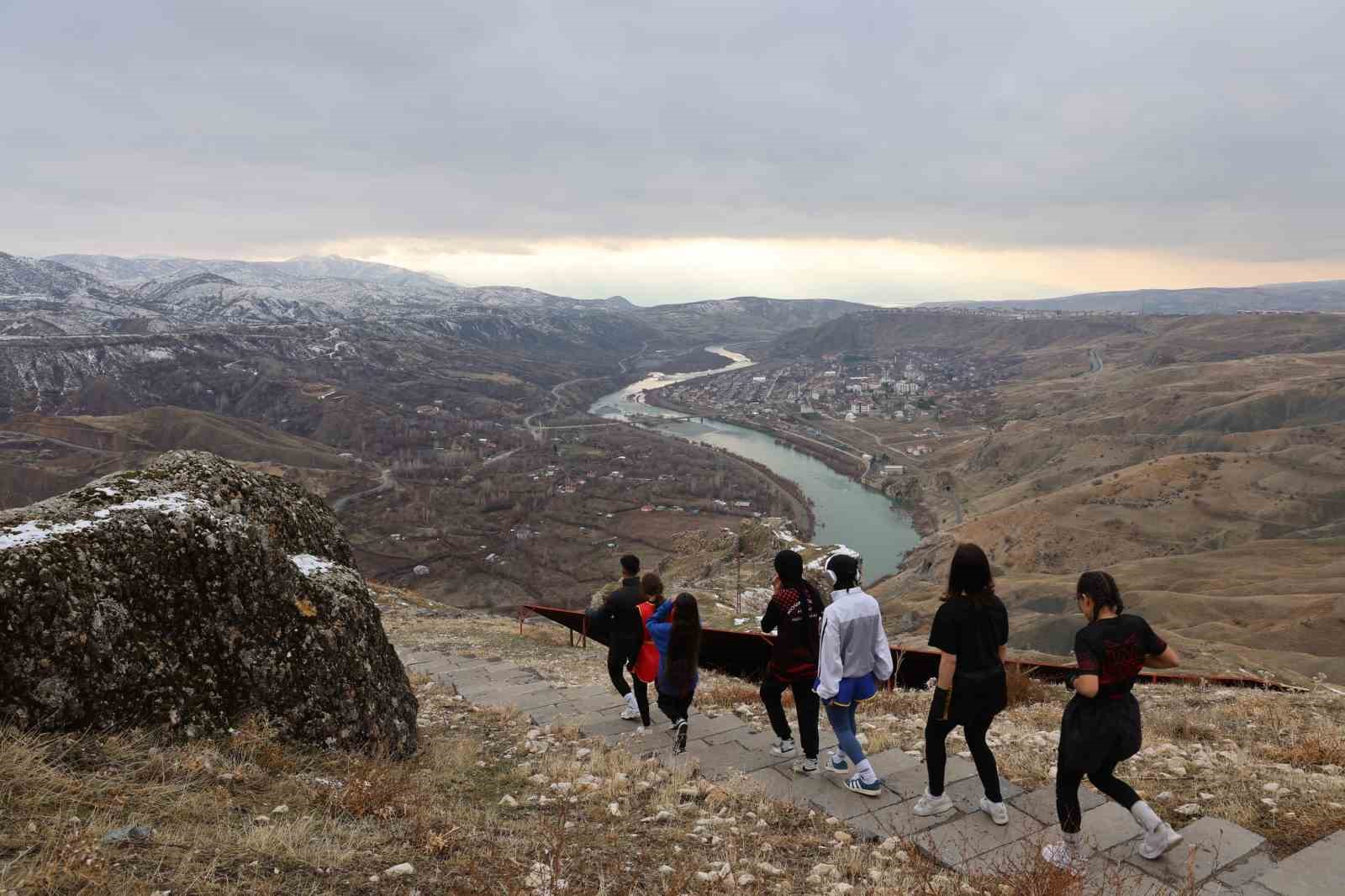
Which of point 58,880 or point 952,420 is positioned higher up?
point 58,880

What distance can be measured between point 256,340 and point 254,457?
278ft

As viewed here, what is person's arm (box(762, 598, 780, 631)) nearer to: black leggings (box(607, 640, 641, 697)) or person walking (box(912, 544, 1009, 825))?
person walking (box(912, 544, 1009, 825))

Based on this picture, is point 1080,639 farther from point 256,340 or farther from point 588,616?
point 256,340

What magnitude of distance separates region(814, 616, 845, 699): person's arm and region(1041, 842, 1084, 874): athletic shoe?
1.61 meters

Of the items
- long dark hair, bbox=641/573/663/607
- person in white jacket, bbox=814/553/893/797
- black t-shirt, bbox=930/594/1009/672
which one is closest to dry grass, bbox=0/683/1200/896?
person in white jacket, bbox=814/553/893/797

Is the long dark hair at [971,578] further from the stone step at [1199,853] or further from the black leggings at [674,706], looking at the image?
the black leggings at [674,706]

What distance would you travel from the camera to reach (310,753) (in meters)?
5.27

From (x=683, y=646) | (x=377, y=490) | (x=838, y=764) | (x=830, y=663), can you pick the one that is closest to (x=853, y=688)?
(x=830, y=663)

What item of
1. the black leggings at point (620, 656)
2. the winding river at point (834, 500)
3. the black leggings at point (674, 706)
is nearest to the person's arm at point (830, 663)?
the black leggings at point (674, 706)

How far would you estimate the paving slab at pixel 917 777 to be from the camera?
552 cm

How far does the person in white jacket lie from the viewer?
5281mm

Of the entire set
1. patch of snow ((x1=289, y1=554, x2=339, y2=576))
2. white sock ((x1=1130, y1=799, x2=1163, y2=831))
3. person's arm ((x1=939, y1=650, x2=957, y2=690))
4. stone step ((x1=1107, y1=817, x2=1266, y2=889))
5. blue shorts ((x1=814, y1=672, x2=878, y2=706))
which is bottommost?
stone step ((x1=1107, y1=817, x2=1266, y2=889))

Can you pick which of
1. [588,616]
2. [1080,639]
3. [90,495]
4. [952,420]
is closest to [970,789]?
[1080,639]

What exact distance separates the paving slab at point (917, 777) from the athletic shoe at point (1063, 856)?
114cm
